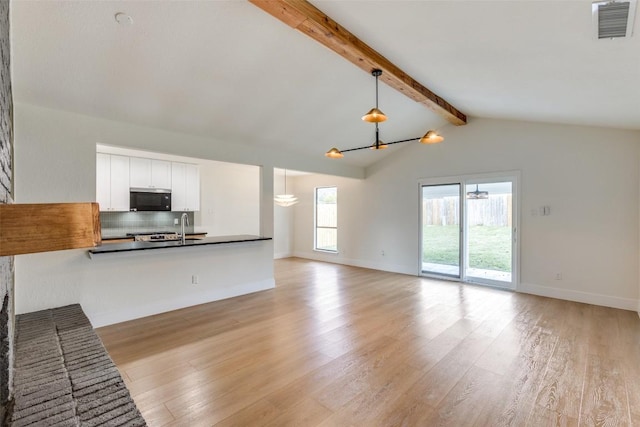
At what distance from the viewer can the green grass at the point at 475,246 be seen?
18.1 feet

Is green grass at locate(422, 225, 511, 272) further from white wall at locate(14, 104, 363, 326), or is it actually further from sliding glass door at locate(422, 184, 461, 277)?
white wall at locate(14, 104, 363, 326)

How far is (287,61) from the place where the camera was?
3.31m

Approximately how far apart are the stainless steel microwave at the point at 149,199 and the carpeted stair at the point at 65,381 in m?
3.35

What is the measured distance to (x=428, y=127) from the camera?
6.03m

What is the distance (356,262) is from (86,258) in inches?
223

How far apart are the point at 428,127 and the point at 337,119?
2.20m

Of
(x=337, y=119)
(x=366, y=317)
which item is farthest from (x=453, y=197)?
(x=366, y=317)

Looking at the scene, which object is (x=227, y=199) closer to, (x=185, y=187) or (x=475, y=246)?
(x=185, y=187)

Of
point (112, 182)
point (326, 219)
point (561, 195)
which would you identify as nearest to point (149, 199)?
point (112, 182)

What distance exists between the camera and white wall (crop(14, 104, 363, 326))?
319 centimetres

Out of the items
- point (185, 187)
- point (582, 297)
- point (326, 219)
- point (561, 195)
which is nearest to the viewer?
point (582, 297)

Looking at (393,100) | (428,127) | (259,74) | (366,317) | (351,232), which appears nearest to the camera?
(259,74)

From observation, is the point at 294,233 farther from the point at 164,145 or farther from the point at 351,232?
the point at 164,145

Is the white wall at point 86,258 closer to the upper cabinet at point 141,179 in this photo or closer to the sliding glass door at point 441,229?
the upper cabinet at point 141,179
